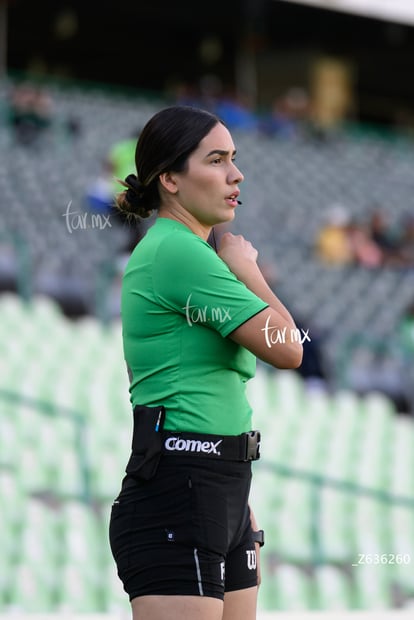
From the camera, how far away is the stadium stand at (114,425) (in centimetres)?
453

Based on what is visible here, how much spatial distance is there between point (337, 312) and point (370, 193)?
215 inches

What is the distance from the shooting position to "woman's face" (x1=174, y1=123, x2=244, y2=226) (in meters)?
2.07

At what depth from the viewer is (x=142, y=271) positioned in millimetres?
2031

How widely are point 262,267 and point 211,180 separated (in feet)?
21.0

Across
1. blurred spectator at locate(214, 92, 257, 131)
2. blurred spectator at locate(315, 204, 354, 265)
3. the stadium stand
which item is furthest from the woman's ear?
blurred spectator at locate(214, 92, 257, 131)

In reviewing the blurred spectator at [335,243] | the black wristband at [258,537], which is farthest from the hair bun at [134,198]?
the blurred spectator at [335,243]

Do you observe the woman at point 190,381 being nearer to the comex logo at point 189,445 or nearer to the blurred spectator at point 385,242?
the comex logo at point 189,445

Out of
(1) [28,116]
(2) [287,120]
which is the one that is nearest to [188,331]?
(1) [28,116]

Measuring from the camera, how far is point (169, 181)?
6.87 ft

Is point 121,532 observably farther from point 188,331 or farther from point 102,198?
point 102,198

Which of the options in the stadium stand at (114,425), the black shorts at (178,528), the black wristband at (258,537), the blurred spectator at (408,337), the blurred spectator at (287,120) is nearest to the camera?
the black shorts at (178,528)

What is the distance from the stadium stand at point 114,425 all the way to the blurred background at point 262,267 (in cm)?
1

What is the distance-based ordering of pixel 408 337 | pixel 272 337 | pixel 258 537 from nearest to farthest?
pixel 272 337, pixel 258 537, pixel 408 337

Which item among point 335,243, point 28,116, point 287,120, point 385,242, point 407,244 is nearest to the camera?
point 335,243
